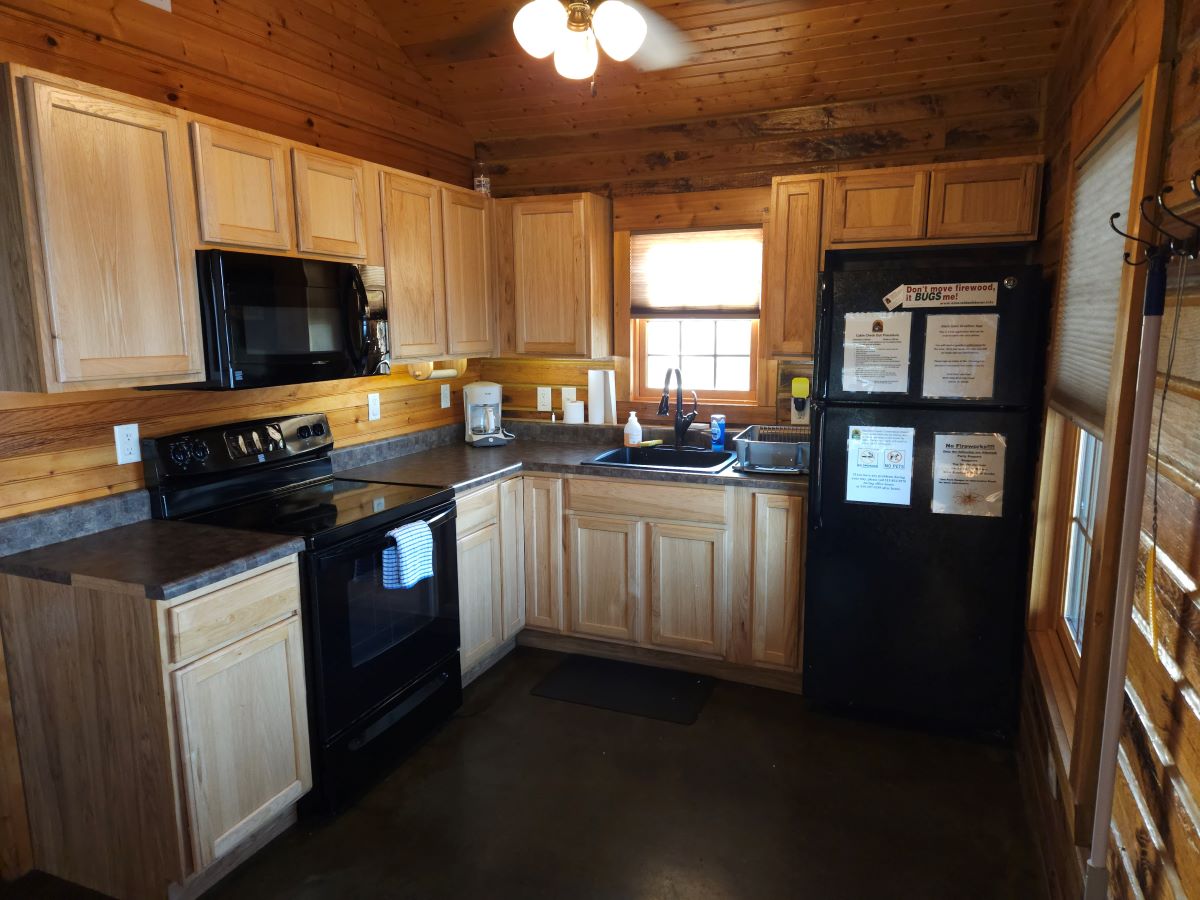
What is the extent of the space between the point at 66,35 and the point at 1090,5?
2.88 metres

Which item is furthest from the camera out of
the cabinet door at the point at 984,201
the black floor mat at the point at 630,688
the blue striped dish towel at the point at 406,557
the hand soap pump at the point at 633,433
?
the hand soap pump at the point at 633,433

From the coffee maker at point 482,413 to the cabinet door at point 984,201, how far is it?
6.69 ft

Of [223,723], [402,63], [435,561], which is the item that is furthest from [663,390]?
[223,723]

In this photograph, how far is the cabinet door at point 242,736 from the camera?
1.94m

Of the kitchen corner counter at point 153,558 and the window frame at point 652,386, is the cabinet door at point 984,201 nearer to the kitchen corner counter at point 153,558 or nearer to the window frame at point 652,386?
the window frame at point 652,386

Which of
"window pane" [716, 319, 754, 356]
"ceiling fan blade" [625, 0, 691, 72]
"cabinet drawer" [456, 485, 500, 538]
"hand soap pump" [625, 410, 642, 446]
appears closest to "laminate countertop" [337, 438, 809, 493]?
"cabinet drawer" [456, 485, 500, 538]

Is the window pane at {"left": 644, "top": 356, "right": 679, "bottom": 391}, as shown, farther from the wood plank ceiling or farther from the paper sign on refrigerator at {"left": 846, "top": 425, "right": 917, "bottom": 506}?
the paper sign on refrigerator at {"left": 846, "top": 425, "right": 917, "bottom": 506}

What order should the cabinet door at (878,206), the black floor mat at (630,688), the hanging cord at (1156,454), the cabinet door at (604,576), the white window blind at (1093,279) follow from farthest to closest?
the cabinet door at (604,576)
the black floor mat at (630,688)
the cabinet door at (878,206)
the white window blind at (1093,279)
the hanging cord at (1156,454)

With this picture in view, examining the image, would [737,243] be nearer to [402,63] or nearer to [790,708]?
[402,63]

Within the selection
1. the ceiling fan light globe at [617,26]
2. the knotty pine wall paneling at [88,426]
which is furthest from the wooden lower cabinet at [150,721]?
the ceiling fan light globe at [617,26]

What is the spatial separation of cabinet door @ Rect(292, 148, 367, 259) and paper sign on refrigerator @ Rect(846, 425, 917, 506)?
1908mm

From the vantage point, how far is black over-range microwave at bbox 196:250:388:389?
223 centimetres

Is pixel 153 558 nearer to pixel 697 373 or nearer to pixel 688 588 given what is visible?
pixel 688 588

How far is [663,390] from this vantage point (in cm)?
371
